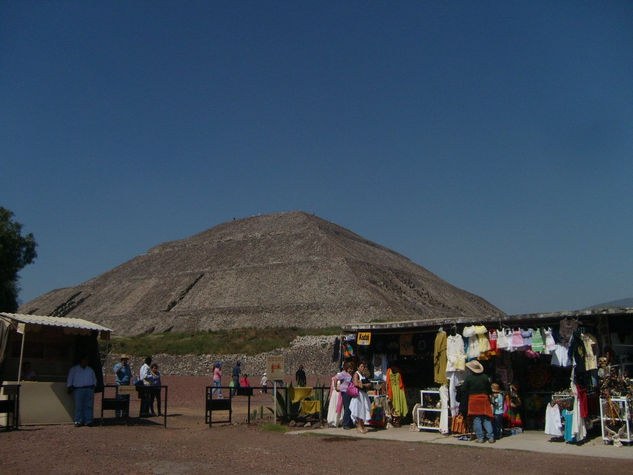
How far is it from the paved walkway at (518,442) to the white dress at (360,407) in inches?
14.5

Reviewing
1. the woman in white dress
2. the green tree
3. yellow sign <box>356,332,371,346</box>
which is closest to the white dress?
the woman in white dress

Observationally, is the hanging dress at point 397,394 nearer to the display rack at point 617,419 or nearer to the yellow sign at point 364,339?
the yellow sign at point 364,339

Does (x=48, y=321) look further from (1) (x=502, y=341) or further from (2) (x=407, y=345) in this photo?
(1) (x=502, y=341)

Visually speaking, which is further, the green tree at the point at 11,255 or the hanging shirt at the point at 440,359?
the green tree at the point at 11,255

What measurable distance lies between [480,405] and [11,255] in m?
40.8

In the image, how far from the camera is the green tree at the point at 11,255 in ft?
141

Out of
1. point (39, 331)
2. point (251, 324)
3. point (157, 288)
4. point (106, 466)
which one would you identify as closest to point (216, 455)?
point (106, 466)

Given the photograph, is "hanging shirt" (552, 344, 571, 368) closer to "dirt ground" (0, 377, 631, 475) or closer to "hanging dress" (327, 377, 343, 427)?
"dirt ground" (0, 377, 631, 475)

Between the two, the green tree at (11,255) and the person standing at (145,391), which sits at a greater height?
the green tree at (11,255)

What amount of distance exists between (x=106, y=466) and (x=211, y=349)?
3890 cm

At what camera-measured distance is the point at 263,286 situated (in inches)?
2736

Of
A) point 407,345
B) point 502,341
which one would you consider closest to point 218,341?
point 407,345

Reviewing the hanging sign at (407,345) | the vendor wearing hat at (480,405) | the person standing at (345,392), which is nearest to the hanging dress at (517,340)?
the vendor wearing hat at (480,405)

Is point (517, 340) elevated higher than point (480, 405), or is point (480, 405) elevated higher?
point (517, 340)
